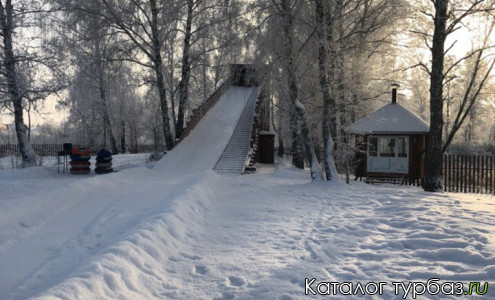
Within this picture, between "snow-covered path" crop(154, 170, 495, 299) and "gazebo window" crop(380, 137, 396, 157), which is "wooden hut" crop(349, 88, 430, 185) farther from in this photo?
"snow-covered path" crop(154, 170, 495, 299)

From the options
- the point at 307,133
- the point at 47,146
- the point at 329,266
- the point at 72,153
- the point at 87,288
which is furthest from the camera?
the point at 47,146

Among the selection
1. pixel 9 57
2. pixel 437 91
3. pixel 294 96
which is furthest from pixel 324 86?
pixel 9 57

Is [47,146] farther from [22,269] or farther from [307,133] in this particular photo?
[22,269]

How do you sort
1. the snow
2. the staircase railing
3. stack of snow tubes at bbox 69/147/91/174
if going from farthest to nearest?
the staircase railing
stack of snow tubes at bbox 69/147/91/174
the snow

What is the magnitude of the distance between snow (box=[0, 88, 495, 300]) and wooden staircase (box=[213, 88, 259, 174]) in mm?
4959

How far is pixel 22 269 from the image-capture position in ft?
17.6

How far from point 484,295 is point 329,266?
1.88 meters

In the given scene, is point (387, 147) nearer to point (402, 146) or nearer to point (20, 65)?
point (402, 146)

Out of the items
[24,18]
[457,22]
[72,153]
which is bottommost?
[72,153]

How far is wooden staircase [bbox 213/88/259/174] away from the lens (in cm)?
1656

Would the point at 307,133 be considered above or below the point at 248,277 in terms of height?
above

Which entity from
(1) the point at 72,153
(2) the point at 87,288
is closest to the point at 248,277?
(2) the point at 87,288

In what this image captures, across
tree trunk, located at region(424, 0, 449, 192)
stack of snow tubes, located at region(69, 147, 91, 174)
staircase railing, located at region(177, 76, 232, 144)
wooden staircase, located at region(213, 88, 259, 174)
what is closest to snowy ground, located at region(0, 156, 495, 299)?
tree trunk, located at region(424, 0, 449, 192)

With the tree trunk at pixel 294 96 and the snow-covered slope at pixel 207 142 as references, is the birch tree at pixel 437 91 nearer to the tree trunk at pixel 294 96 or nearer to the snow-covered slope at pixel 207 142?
the tree trunk at pixel 294 96
